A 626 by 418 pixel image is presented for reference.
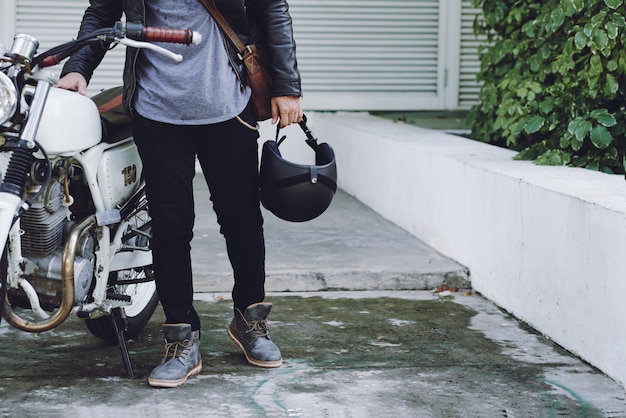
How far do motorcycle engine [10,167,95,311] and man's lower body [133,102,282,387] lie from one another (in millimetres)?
310

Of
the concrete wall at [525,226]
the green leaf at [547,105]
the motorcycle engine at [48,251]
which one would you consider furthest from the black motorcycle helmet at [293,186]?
the green leaf at [547,105]

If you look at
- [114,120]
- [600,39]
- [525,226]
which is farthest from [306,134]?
[600,39]

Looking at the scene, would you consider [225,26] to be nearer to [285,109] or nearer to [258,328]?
[285,109]

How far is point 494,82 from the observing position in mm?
6855

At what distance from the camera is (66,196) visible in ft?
12.7

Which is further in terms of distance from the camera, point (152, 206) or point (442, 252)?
point (442, 252)

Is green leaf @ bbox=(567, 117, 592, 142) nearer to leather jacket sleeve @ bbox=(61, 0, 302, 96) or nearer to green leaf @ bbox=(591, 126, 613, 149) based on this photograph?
green leaf @ bbox=(591, 126, 613, 149)

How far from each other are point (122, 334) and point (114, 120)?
0.82 meters

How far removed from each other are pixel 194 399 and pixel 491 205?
2189mm

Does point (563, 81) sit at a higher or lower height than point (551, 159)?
higher

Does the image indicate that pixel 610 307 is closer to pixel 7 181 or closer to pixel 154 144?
pixel 154 144

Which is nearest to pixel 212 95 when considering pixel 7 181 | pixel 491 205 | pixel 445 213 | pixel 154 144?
pixel 154 144

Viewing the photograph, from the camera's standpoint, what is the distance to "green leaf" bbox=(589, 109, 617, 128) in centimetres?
540

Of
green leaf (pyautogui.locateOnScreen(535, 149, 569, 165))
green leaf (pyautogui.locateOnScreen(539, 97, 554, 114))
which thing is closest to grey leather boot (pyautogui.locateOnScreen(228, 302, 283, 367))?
green leaf (pyautogui.locateOnScreen(535, 149, 569, 165))
